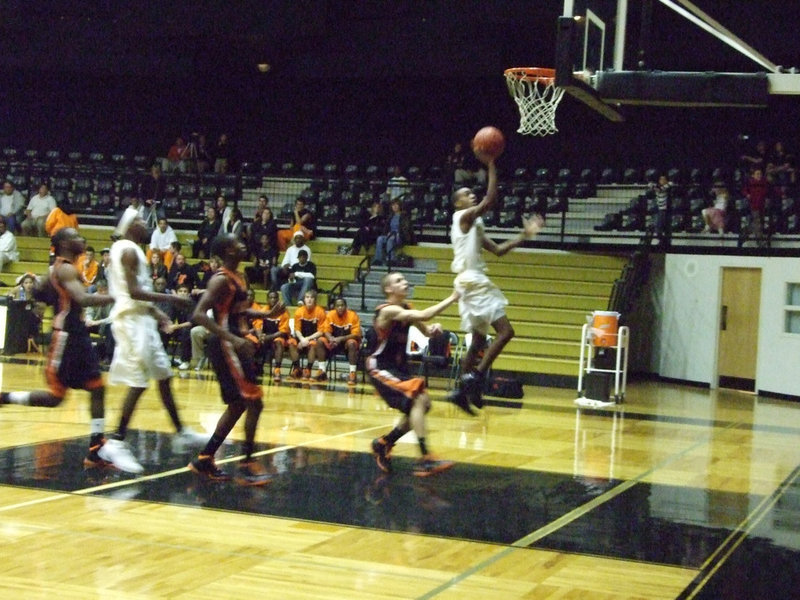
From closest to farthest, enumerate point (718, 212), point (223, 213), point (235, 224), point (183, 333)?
point (183, 333) → point (718, 212) → point (235, 224) → point (223, 213)

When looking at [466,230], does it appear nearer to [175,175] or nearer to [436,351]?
[436,351]

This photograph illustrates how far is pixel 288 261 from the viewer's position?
1861cm

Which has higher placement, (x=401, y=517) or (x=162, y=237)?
(x=162, y=237)

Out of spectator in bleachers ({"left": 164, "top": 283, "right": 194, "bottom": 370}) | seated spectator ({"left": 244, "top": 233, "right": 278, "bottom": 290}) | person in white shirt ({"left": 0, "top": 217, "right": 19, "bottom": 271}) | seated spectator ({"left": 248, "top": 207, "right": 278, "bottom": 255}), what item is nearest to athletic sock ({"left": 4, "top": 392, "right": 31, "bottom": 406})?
spectator in bleachers ({"left": 164, "top": 283, "right": 194, "bottom": 370})

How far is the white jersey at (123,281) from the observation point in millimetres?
7633

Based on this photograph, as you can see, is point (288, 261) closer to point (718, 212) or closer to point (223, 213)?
point (223, 213)

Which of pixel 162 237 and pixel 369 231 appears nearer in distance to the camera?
pixel 162 237

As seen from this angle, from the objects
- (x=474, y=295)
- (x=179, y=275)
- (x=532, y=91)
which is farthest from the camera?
(x=179, y=275)

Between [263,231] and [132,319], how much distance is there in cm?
1178

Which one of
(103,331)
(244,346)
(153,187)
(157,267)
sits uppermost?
(153,187)

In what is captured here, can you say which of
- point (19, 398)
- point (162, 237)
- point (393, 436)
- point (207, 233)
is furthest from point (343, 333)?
point (19, 398)

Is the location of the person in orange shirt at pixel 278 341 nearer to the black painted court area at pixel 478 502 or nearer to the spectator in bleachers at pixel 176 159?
the black painted court area at pixel 478 502

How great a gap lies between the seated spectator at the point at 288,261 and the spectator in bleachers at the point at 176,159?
529 cm

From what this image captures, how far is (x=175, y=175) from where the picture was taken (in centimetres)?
2261
